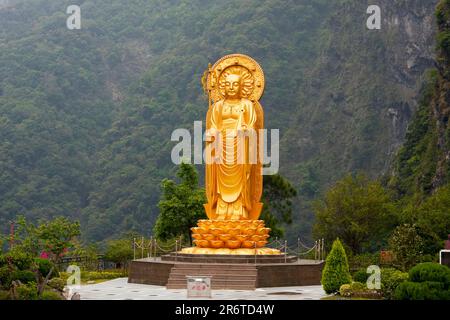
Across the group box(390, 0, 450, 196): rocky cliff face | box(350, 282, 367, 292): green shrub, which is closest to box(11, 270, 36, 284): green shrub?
box(350, 282, 367, 292): green shrub

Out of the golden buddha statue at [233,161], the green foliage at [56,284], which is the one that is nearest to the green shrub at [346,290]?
the golden buddha statue at [233,161]

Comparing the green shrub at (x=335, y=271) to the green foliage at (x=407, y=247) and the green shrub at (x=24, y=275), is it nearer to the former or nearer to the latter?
the green foliage at (x=407, y=247)

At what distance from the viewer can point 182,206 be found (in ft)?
89.9

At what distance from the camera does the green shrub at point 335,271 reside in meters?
17.0

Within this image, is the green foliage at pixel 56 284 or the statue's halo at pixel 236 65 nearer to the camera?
the green foliage at pixel 56 284

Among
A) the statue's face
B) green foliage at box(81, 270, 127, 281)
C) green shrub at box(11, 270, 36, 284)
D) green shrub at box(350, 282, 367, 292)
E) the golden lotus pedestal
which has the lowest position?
green foliage at box(81, 270, 127, 281)

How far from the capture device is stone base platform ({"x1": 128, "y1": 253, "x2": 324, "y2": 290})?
Result: 18.3 meters

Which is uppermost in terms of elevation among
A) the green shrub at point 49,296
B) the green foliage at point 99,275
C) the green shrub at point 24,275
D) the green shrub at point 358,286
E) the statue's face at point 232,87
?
the statue's face at point 232,87

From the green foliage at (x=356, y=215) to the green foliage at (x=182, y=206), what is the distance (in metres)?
4.78

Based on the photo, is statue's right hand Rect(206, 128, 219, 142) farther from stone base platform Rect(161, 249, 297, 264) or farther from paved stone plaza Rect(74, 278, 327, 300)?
paved stone plaza Rect(74, 278, 327, 300)

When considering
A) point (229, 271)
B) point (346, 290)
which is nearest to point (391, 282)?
point (346, 290)

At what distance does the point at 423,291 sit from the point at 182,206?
14.0 metres

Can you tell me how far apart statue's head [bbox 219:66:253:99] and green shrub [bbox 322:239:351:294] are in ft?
19.1
